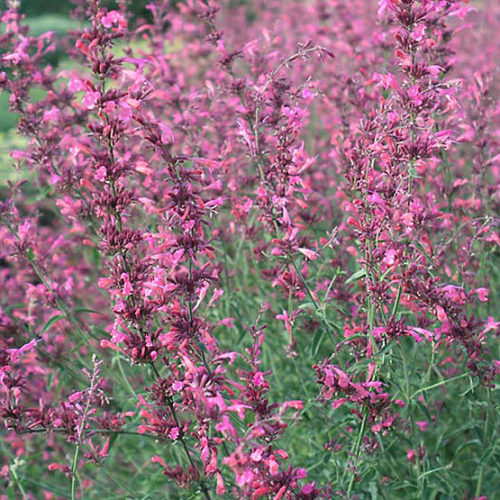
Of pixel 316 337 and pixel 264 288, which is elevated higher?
pixel 316 337

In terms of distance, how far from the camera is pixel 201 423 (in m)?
1.77

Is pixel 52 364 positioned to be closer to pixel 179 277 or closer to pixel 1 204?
pixel 1 204

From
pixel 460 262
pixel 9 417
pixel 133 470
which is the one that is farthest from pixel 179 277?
pixel 133 470

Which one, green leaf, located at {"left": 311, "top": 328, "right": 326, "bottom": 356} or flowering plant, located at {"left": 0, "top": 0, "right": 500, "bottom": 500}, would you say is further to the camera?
green leaf, located at {"left": 311, "top": 328, "right": 326, "bottom": 356}

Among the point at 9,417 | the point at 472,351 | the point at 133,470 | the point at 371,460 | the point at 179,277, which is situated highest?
the point at 179,277

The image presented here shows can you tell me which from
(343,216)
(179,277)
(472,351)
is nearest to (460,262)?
(472,351)

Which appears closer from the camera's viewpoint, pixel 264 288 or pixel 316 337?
pixel 316 337

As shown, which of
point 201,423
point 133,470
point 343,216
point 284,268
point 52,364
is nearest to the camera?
point 201,423

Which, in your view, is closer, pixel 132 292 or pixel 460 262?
pixel 132 292

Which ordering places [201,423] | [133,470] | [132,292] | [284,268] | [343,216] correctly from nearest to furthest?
[201,423] < [132,292] < [284,268] < [343,216] < [133,470]

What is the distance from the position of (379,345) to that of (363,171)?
60 cm

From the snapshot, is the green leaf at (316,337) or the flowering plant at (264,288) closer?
the flowering plant at (264,288)

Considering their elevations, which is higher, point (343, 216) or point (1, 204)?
point (1, 204)

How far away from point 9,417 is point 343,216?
206 centimetres
